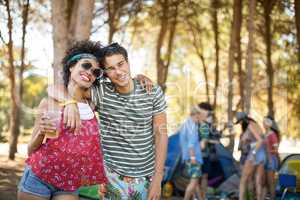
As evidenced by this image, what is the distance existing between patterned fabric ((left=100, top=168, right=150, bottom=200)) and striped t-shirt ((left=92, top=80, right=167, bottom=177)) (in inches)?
1.4

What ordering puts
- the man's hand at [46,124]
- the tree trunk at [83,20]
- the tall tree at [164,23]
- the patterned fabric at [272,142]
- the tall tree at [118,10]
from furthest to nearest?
the tall tree at [164,23], the tall tree at [118,10], the patterned fabric at [272,142], the tree trunk at [83,20], the man's hand at [46,124]

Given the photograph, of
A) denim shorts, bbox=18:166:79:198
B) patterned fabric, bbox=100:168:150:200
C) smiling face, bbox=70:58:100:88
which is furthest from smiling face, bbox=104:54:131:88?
denim shorts, bbox=18:166:79:198

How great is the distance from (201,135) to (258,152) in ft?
3.43

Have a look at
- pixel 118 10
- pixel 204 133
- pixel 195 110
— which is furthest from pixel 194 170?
pixel 118 10

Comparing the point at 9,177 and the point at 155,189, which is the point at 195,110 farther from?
the point at 155,189

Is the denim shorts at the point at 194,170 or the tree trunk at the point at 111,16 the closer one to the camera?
the denim shorts at the point at 194,170

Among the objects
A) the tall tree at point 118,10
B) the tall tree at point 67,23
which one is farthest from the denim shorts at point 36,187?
the tall tree at point 118,10

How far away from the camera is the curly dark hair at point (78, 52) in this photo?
3887 mm

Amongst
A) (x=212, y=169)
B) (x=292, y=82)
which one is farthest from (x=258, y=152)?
(x=292, y=82)

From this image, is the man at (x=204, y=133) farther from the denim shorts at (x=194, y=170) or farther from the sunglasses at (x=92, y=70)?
the sunglasses at (x=92, y=70)

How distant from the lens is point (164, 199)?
40.5 ft

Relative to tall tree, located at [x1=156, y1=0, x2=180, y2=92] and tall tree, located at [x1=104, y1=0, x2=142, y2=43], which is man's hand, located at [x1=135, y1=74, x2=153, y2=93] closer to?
tall tree, located at [x1=104, y1=0, x2=142, y2=43]

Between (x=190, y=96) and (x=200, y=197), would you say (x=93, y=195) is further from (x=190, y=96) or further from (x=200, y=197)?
(x=190, y=96)

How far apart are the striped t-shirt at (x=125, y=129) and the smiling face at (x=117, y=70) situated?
Answer: 0.28 ft
